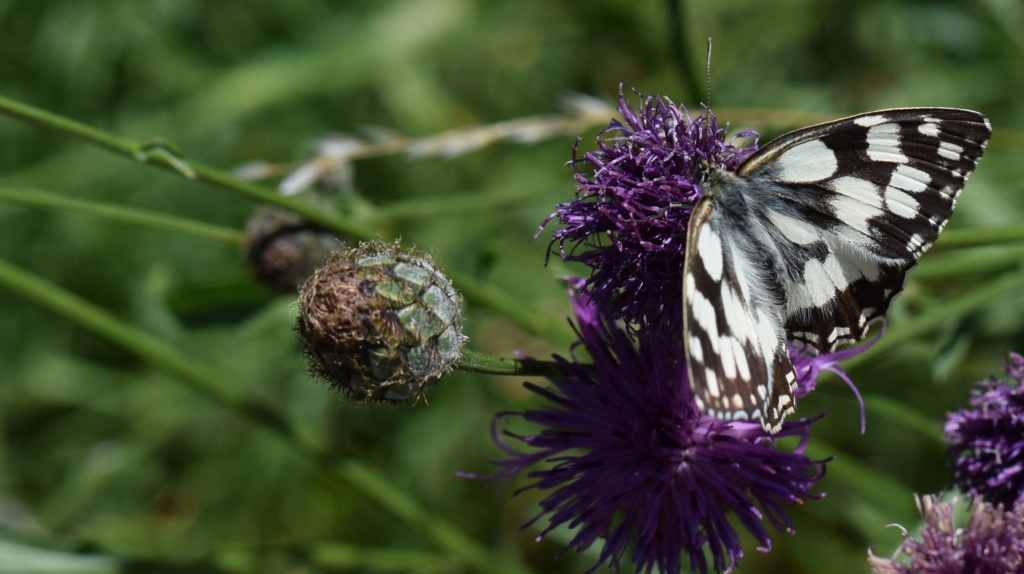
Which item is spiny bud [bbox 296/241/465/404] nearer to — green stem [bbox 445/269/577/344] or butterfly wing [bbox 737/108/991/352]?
butterfly wing [bbox 737/108/991/352]

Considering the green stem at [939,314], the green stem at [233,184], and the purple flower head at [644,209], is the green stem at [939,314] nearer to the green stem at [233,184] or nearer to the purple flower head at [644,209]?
the purple flower head at [644,209]

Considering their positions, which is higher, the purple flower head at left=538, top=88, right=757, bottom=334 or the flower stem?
the flower stem

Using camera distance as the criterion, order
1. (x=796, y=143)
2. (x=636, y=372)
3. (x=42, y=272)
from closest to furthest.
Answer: (x=796, y=143) < (x=636, y=372) < (x=42, y=272)

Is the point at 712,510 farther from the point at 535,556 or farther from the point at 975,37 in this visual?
the point at 975,37

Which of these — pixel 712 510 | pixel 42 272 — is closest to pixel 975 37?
pixel 712 510

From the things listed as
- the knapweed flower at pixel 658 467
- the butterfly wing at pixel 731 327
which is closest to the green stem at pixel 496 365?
the knapweed flower at pixel 658 467

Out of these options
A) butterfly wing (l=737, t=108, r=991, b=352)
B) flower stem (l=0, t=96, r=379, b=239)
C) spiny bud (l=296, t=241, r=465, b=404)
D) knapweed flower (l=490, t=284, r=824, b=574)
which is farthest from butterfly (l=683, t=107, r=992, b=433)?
flower stem (l=0, t=96, r=379, b=239)
